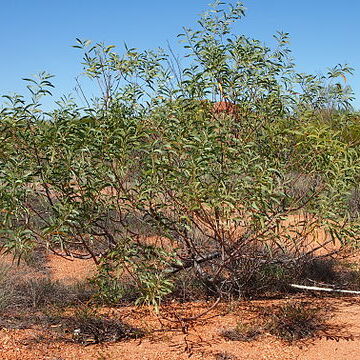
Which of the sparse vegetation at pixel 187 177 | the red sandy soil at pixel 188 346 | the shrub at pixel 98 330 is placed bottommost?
the red sandy soil at pixel 188 346

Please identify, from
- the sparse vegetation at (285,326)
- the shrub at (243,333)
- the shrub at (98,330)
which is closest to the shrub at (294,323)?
the sparse vegetation at (285,326)

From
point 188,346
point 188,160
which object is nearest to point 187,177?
point 188,160

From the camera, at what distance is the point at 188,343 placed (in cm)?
462

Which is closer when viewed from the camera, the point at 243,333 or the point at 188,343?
the point at 188,343

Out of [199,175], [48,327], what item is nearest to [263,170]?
[199,175]

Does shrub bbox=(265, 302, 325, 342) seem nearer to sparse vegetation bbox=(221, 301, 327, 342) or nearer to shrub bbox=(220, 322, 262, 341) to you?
sparse vegetation bbox=(221, 301, 327, 342)

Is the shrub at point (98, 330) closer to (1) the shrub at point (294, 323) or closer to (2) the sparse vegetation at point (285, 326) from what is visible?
(2) the sparse vegetation at point (285, 326)

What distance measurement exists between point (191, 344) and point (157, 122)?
6.06 ft

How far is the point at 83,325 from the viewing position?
4859mm

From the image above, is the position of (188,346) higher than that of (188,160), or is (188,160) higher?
(188,160)

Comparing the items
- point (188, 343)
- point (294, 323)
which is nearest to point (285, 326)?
point (294, 323)

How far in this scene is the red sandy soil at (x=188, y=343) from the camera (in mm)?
4391

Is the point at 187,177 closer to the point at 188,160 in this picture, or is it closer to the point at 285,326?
the point at 188,160

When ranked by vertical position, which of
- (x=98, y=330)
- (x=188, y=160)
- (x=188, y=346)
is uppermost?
(x=188, y=160)
